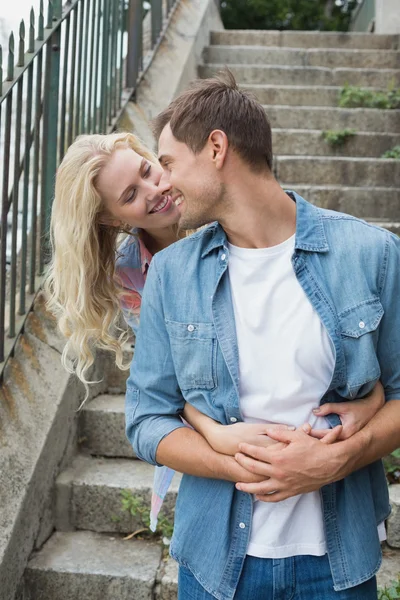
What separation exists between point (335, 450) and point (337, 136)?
4.36m

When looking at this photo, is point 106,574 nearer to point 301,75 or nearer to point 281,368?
point 281,368

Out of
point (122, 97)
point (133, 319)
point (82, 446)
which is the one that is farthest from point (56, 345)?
point (122, 97)

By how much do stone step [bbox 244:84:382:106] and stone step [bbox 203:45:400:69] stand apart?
855mm

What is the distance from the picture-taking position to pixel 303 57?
7148mm

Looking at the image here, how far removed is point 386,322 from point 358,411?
0.72 feet

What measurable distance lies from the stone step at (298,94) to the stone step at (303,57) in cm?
86

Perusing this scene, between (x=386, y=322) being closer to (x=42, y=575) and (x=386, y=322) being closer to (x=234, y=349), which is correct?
(x=234, y=349)

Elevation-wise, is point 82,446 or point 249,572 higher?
point 249,572

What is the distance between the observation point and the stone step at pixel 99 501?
10.2 feet

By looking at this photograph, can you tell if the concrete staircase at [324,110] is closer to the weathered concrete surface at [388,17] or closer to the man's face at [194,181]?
the weathered concrete surface at [388,17]

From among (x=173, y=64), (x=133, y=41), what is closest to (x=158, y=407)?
(x=133, y=41)

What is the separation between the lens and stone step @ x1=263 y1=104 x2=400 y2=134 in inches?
233

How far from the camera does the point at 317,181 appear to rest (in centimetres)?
539

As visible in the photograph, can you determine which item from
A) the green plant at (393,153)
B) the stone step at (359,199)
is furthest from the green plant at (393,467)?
the green plant at (393,153)
